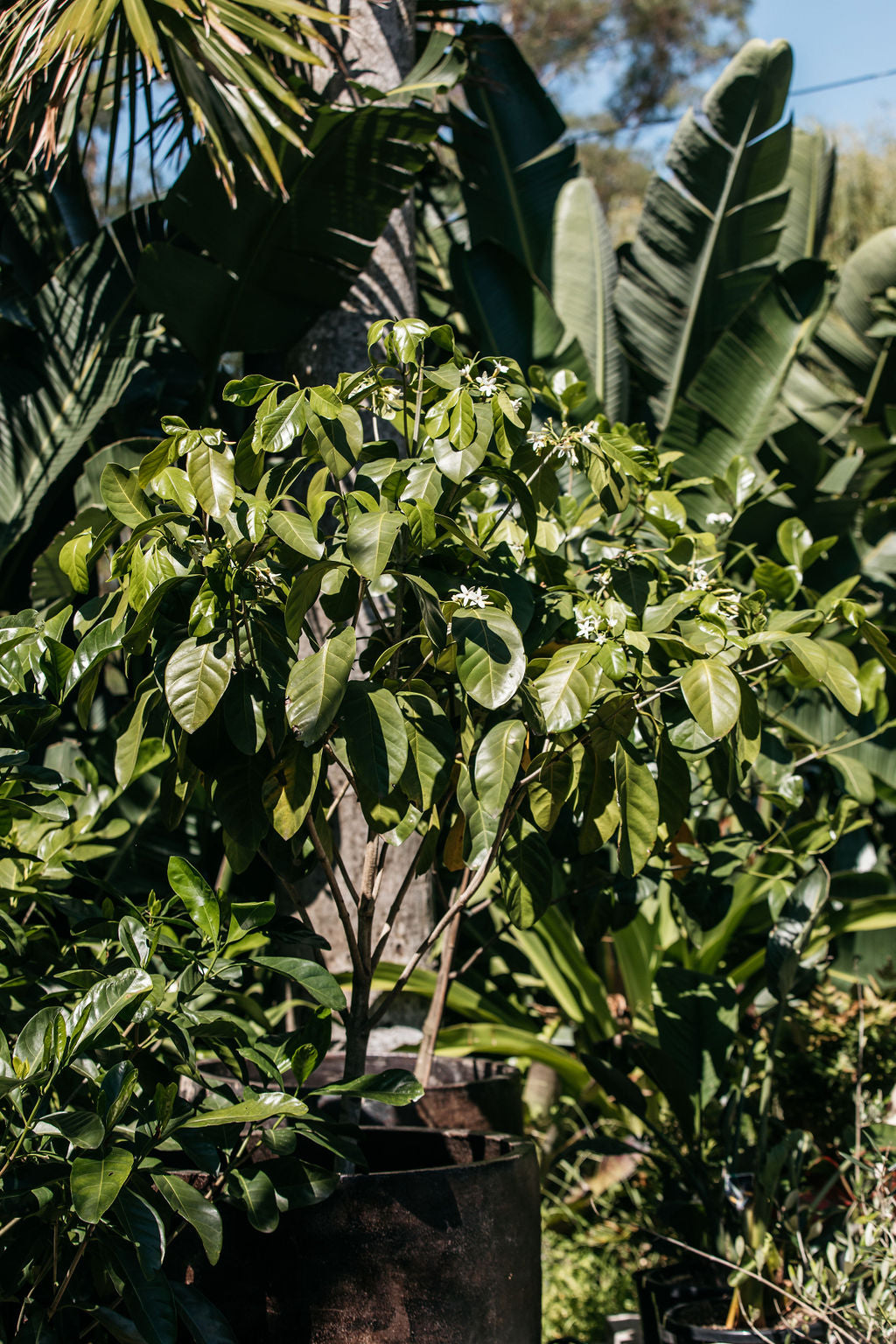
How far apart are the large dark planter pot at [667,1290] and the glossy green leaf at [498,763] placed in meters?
1.22

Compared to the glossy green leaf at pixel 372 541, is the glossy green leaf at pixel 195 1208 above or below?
below

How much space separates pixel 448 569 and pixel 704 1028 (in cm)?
113

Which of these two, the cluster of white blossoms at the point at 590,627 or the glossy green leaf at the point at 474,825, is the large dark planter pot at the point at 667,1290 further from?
the cluster of white blossoms at the point at 590,627

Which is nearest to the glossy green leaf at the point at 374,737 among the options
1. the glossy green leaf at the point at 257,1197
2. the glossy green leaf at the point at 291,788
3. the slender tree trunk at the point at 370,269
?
the glossy green leaf at the point at 291,788

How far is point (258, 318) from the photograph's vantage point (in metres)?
2.65

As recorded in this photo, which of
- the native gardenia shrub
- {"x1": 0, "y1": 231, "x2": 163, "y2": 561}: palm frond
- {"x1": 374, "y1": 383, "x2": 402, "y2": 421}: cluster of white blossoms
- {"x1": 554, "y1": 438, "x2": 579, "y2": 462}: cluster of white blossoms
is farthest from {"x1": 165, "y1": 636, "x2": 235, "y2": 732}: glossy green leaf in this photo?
{"x1": 0, "y1": 231, "x2": 163, "y2": 561}: palm frond

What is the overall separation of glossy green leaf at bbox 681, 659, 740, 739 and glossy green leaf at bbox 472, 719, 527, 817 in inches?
7.8

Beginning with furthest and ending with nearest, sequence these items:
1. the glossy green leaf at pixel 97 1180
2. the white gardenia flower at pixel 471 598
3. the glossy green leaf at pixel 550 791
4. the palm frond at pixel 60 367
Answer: the palm frond at pixel 60 367, the glossy green leaf at pixel 550 791, the white gardenia flower at pixel 471 598, the glossy green leaf at pixel 97 1180

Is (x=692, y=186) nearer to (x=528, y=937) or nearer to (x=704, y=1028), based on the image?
(x=528, y=937)

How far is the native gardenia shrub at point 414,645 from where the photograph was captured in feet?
3.87

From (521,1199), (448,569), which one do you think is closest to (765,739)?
(448,569)

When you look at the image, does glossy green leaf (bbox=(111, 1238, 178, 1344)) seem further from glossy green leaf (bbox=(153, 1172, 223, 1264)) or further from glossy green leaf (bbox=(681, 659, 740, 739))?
glossy green leaf (bbox=(681, 659, 740, 739))

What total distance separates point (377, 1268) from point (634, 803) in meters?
0.64

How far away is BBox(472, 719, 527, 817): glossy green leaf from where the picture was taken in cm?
118
